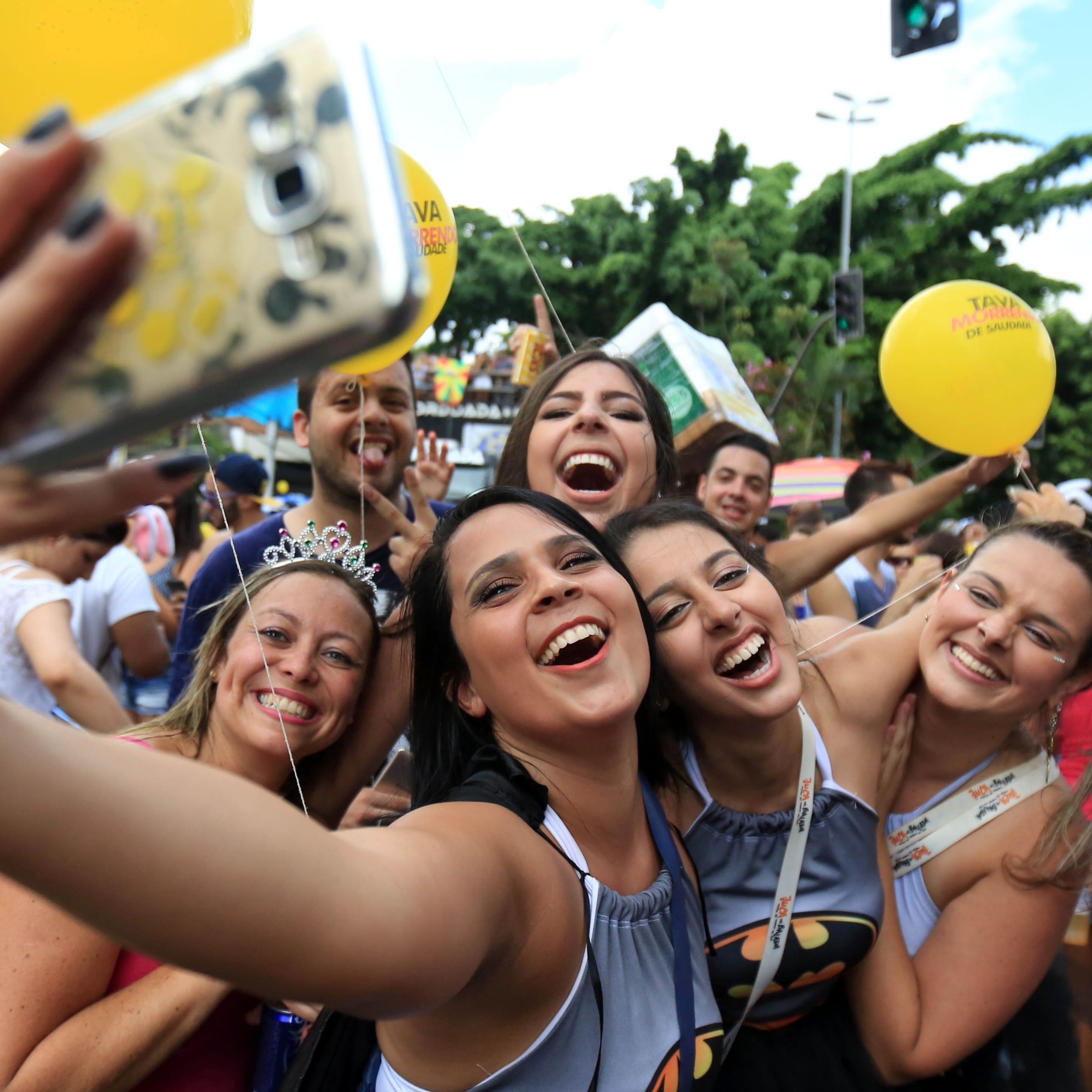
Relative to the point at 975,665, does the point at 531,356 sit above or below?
above

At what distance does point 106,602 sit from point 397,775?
1961 mm

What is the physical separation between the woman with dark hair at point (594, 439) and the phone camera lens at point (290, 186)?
1.92 m

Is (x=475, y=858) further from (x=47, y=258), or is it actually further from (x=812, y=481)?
(x=812, y=481)

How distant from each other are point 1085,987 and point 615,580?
177 centimetres

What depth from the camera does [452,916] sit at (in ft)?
3.10

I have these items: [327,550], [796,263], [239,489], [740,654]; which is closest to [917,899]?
[740,654]

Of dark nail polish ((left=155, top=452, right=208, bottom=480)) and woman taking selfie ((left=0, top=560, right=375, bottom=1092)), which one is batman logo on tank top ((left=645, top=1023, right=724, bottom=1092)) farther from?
dark nail polish ((left=155, top=452, right=208, bottom=480))

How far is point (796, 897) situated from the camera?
5.70 feet

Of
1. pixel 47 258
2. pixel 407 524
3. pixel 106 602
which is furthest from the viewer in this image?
pixel 106 602

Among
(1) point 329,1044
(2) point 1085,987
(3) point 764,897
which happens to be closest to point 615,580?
(3) point 764,897

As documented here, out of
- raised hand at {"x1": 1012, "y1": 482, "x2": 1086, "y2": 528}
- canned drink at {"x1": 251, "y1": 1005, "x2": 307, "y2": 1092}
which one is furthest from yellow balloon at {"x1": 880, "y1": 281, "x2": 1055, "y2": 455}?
canned drink at {"x1": 251, "y1": 1005, "x2": 307, "y2": 1092}

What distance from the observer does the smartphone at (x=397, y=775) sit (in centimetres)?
217

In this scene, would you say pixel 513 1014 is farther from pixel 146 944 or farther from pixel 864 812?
pixel 864 812

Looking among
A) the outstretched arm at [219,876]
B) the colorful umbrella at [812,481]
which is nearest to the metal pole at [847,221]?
the colorful umbrella at [812,481]
